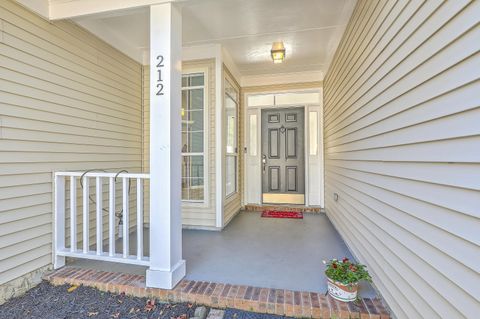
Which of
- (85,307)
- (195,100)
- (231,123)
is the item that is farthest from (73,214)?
(231,123)

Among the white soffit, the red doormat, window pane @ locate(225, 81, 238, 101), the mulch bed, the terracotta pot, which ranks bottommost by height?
the mulch bed

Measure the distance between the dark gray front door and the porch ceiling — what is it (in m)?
1.31

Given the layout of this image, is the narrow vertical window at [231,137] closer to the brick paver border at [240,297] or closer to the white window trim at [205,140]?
the white window trim at [205,140]

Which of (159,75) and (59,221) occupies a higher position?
(159,75)

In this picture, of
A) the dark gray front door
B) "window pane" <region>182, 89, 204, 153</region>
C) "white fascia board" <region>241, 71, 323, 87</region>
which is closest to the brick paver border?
"window pane" <region>182, 89, 204, 153</region>

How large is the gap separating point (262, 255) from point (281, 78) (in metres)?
3.47

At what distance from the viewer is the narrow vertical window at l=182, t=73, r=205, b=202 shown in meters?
3.78

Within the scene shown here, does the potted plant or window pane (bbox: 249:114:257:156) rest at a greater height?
window pane (bbox: 249:114:257:156)

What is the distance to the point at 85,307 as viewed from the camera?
1928 millimetres

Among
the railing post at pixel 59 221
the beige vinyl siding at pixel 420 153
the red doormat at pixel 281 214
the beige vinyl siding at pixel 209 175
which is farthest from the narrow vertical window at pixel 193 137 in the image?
the beige vinyl siding at pixel 420 153

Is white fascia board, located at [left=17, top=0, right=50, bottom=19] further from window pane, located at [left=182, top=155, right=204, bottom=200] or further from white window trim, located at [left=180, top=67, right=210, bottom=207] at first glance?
window pane, located at [left=182, top=155, right=204, bottom=200]

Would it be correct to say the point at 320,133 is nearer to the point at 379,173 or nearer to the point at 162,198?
the point at 379,173

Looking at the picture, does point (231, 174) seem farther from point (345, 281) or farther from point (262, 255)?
point (345, 281)

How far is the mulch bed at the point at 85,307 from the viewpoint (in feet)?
6.03
